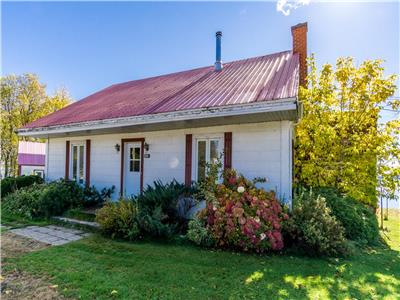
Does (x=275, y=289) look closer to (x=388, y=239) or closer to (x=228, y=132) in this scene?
(x=228, y=132)

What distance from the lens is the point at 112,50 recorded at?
522 inches

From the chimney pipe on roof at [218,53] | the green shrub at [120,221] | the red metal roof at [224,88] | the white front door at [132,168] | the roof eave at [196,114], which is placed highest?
the chimney pipe on roof at [218,53]

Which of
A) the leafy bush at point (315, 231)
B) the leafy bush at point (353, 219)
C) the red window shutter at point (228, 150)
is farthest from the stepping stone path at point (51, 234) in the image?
the leafy bush at point (353, 219)

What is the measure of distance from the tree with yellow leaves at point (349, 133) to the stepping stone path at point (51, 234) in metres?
6.23

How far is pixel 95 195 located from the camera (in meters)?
8.95

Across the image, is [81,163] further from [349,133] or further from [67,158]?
[349,133]

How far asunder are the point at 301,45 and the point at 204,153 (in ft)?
18.9

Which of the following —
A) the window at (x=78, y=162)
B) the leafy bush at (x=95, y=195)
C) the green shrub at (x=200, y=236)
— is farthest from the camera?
the window at (x=78, y=162)

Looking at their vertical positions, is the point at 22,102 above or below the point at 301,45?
above

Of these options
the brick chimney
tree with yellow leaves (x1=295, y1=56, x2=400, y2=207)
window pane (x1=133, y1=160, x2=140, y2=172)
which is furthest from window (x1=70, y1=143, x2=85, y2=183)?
the brick chimney

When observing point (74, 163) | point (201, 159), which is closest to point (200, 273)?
point (201, 159)

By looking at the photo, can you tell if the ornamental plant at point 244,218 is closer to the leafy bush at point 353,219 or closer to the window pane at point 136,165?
the leafy bush at point 353,219

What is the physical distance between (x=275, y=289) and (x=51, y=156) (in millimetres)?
10537

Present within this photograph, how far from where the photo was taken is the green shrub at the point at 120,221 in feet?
18.4
